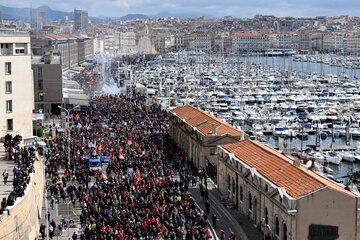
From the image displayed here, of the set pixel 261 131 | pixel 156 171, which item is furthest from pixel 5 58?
pixel 261 131

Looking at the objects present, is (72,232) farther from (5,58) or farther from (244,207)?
(5,58)

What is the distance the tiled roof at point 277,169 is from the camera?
2962 cm

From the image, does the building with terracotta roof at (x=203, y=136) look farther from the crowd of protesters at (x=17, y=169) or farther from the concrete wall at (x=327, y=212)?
the concrete wall at (x=327, y=212)

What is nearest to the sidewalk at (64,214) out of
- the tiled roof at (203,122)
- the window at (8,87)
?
the window at (8,87)

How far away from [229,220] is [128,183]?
7.14m

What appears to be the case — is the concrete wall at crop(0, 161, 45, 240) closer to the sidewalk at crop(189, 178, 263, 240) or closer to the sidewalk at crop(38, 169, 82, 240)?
the sidewalk at crop(38, 169, 82, 240)

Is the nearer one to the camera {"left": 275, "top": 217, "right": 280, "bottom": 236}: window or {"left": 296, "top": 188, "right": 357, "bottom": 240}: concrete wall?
{"left": 296, "top": 188, "right": 357, "bottom": 240}: concrete wall

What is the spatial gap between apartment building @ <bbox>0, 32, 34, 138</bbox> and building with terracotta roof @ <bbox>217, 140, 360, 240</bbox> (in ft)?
54.2

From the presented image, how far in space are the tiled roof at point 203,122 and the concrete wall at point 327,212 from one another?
16545mm

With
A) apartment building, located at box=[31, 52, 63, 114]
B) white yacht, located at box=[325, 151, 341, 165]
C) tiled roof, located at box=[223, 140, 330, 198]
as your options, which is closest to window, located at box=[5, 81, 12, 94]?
tiled roof, located at box=[223, 140, 330, 198]

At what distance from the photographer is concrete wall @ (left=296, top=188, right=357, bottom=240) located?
93.7ft

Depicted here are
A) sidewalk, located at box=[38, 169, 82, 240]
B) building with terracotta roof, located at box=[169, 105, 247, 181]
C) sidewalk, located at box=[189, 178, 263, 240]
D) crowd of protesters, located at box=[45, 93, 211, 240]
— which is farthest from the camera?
building with terracotta roof, located at box=[169, 105, 247, 181]

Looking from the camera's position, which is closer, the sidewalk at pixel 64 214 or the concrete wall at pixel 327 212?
the concrete wall at pixel 327 212

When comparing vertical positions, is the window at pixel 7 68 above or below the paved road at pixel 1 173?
above
